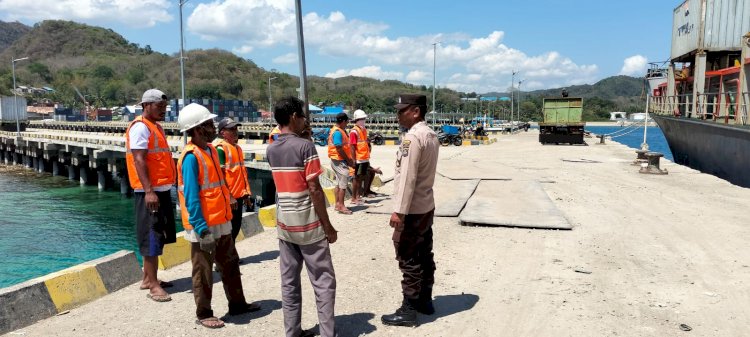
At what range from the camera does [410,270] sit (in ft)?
13.4

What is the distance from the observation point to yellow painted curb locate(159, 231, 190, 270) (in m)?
5.73

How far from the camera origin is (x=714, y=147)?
627 inches

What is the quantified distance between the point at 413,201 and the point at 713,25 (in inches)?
863

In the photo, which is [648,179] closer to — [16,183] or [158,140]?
[158,140]

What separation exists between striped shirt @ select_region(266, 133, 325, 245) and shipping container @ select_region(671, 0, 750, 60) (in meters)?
20.3

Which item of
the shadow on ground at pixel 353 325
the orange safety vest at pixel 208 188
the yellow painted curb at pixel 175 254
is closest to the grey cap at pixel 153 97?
the orange safety vest at pixel 208 188

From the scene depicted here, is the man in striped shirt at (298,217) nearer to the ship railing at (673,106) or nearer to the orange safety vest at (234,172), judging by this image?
the orange safety vest at (234,172)

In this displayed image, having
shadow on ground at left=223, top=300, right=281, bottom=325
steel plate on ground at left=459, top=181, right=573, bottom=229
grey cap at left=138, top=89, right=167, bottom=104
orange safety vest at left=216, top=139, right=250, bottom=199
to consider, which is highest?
grey cap at left=138, top=89, right=167, bottom=104

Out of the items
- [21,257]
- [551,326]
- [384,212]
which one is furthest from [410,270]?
[21,257]

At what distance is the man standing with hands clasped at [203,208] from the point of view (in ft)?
12.8

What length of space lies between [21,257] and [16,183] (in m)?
19.9

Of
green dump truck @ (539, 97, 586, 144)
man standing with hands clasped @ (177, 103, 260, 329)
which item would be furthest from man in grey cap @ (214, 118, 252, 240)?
green dump truck @ (539, 97, 586, 144)

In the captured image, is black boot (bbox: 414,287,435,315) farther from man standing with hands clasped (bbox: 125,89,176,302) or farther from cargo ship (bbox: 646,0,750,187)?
cargo ship (bbox: 646,0,750,187)

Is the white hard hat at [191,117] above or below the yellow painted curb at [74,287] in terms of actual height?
above
